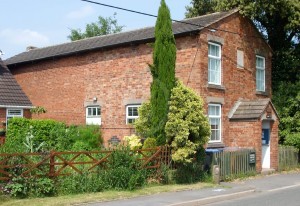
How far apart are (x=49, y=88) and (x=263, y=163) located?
43.4 feet

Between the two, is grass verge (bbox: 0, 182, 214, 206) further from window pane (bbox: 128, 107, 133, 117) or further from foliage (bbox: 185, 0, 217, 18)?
foliage (bbox: 185, 0, 217, 18)

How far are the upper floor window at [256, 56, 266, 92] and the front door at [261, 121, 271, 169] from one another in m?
3.30

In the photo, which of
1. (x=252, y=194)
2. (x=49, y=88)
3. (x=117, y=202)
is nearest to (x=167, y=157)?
(x=252, y=194)

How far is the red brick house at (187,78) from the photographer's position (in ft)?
68.3

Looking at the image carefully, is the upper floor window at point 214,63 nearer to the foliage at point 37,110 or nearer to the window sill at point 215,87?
the window sill at point 215,87

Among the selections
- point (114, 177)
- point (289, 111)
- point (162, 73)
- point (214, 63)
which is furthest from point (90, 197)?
point (289, 111)

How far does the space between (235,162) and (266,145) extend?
3.70m

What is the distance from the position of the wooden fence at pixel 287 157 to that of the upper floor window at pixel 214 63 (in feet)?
15.2

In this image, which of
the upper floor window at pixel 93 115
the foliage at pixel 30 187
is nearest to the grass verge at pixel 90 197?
the foliage at pixel 30 187

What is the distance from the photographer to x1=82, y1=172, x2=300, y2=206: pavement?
12.4 meters

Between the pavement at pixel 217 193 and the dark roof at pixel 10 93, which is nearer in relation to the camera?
the pavement at pixel 217 193

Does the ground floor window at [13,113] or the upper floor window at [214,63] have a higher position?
the upper floor window at [214,63]

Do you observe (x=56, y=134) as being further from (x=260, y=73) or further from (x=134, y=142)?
(x=260, y=73)

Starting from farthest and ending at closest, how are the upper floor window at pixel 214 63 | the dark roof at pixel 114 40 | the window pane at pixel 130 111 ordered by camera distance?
the window pane at pixel 130 111 → the dark roof at pixel 114 40 → the upper floor window at pixel 214 63
